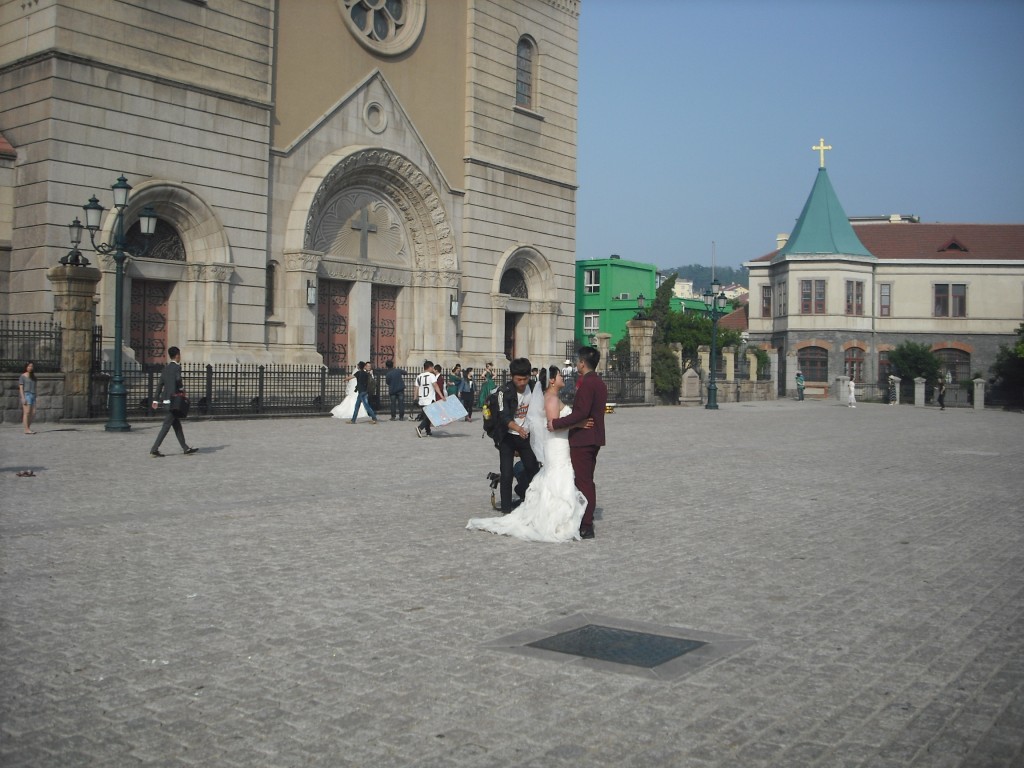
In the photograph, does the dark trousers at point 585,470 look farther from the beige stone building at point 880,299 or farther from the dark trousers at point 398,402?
the beige stone building at point 880,299

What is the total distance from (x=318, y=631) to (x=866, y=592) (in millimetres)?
3837

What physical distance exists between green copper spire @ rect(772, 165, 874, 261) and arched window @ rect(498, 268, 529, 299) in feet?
110

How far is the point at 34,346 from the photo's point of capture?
858 inches

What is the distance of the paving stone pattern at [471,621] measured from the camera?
4492 mm

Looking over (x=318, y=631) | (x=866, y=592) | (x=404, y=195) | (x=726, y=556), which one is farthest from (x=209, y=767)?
(x=404, y=195)

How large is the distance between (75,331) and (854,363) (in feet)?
182

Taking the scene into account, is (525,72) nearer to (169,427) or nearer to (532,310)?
(532,310)

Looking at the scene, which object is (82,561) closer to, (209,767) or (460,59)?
(209,767)

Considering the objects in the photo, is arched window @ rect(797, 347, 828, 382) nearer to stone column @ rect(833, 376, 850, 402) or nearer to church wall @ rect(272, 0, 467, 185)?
stone column @ rect(833, 376, 850, 402)

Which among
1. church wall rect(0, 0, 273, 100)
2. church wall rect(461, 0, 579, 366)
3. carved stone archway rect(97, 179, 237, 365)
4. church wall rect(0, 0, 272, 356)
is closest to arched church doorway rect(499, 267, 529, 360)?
church wall rect(461, 0, 579, 366)

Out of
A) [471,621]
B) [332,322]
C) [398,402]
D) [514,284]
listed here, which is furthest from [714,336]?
[471,621]

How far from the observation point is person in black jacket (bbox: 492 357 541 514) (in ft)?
35.1

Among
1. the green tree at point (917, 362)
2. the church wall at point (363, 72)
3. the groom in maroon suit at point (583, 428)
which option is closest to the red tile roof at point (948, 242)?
the green tree at point (917, 362)

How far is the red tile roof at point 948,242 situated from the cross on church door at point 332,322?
155ft
